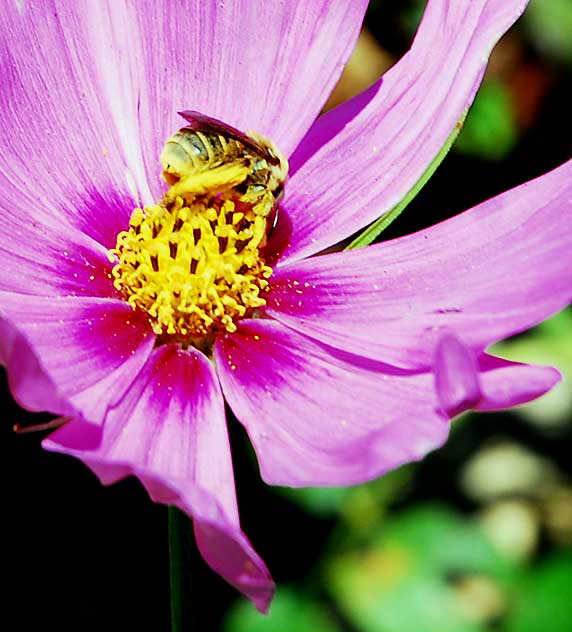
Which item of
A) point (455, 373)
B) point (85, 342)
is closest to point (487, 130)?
point (85, 342)

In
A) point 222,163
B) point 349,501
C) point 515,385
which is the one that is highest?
point 222,163

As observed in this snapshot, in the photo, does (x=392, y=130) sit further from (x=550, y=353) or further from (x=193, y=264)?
(x=550, y=353)

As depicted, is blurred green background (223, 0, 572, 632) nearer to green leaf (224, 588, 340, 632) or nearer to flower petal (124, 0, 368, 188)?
green leaf (224, 588, 340, 632)

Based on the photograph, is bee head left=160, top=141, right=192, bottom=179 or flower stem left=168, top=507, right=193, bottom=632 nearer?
flower stem left=168, top=507, right=193, bottom=632

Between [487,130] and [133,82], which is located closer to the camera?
[133,82]

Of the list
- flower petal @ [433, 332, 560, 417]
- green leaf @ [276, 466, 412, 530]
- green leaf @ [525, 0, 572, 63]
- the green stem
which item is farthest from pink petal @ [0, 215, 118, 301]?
green leaf @ [525, 0, 572, 63]

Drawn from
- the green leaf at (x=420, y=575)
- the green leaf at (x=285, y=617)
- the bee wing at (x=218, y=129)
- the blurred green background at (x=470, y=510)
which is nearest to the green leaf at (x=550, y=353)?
the blurred green background at (x=470, y=510)

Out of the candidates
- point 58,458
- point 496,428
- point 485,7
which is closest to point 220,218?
point 485,7

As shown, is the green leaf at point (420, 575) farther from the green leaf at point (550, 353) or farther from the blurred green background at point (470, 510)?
the green leaf at point (550, 353)
